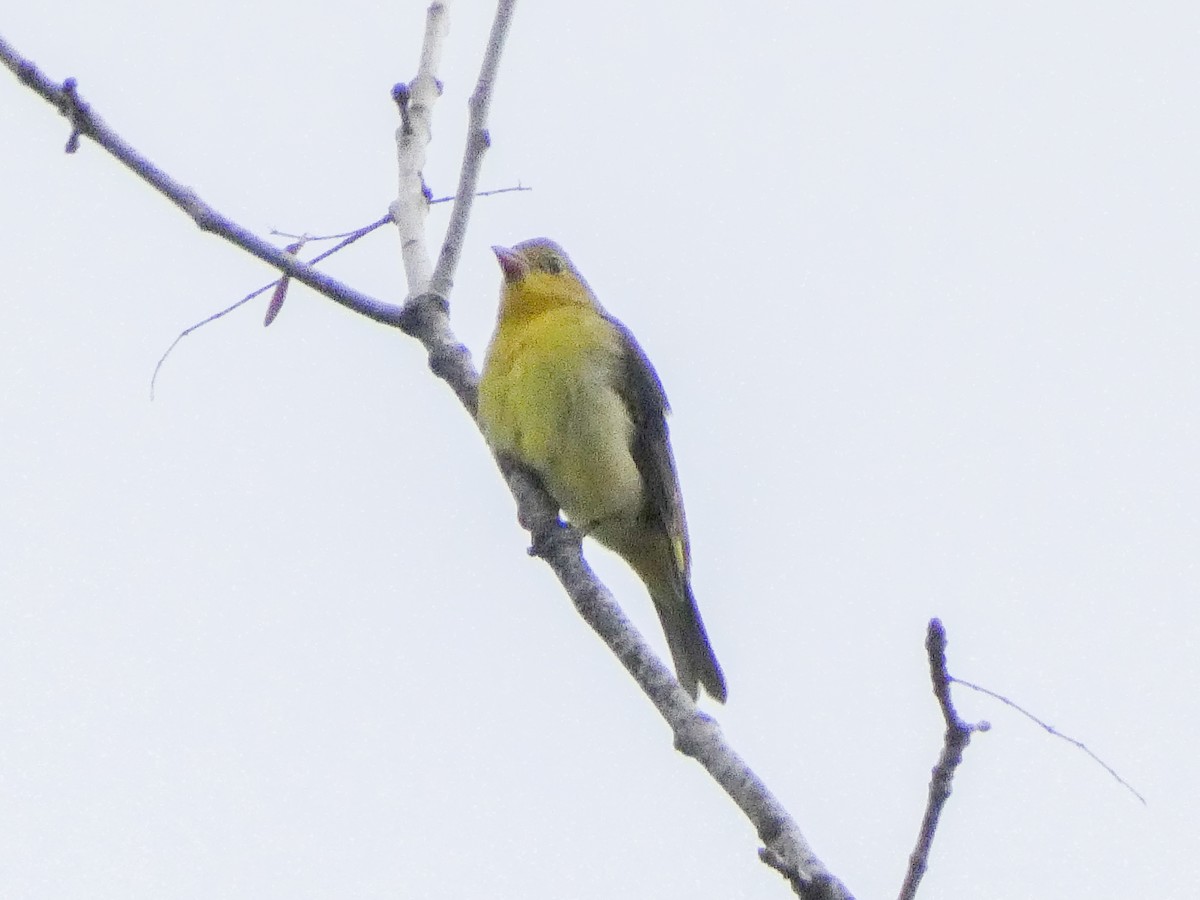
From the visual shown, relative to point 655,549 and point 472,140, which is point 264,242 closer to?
point 472,140

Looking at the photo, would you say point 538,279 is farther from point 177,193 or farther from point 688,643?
point 177,193

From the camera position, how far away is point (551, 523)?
5.29 meters

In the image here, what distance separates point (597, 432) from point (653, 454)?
16.1 inches

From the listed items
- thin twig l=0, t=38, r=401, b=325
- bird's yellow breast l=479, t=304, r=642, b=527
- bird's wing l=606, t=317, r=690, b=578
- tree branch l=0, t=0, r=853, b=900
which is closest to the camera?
tree branch l=0, t=0, r=853, b=900

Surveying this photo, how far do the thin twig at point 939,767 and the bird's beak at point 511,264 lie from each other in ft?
16.2

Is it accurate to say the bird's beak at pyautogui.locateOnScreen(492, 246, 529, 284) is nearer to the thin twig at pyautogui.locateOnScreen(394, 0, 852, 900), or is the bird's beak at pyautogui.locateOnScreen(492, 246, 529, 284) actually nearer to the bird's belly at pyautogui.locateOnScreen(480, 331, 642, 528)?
the bird's belly at pyautogui.locateOnScreen(480, 331, 642, 528)

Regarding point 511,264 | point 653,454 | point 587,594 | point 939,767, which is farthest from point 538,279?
point 939,767

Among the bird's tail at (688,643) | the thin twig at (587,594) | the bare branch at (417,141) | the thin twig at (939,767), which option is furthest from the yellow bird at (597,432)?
the thin twig at (939,767)

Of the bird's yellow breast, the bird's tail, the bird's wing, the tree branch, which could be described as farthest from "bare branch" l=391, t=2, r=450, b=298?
the bird's tail

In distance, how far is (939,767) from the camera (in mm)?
2752

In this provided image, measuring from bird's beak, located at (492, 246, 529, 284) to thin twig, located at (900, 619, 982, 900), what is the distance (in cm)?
494

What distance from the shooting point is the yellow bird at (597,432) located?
6.29 metres

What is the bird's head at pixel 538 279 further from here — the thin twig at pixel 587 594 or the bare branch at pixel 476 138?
the bare branch at pixel 476 138

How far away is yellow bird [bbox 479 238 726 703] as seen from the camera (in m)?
6.29
